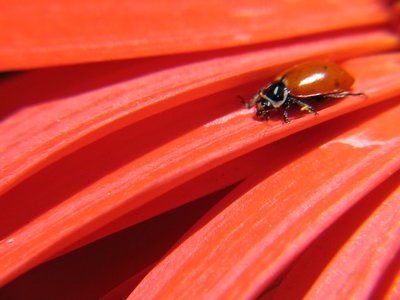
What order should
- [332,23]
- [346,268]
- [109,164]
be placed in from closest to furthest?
[346,268] < [109,164] < [332,23]

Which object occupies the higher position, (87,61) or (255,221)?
(87,61)

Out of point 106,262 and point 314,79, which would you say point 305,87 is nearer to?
point 314,79

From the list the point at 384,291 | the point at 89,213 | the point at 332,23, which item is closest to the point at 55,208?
the point at 89,213

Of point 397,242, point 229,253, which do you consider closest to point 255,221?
point 229,253

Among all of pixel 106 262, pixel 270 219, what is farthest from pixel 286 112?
pixel 106 262

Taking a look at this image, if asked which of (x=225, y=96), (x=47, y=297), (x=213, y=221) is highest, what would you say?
(x=225, y=96)

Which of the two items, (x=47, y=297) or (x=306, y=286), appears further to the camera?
(x=47, y=297)

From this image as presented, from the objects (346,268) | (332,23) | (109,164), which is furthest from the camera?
(332,23)

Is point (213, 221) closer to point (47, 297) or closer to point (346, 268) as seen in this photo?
point (346, 268)
